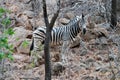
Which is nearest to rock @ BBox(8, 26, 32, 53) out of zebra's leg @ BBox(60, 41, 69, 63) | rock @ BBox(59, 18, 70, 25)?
rock @ BBox(59, 18, 70, 25)

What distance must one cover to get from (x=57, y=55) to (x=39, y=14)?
480cm

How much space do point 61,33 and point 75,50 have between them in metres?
0.82

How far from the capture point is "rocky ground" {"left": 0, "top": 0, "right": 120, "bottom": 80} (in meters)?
9.92

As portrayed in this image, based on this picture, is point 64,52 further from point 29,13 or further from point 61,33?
point 29,13

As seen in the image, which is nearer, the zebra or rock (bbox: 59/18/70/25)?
the zebra

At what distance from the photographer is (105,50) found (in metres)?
11.9

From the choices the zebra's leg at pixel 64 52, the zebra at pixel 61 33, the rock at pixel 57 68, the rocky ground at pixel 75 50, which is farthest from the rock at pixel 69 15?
the rock at pixel 57 68

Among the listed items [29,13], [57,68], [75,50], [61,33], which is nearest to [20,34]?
[61,33]

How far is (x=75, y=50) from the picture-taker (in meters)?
12.1

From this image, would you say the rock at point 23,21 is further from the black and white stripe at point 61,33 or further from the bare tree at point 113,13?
the bare tree at point 113,13

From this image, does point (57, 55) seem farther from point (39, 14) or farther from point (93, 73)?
point (39, 14)

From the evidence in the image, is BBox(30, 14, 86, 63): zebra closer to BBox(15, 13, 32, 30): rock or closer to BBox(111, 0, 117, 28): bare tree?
BBox(111, 0, 117, 28): bare tree

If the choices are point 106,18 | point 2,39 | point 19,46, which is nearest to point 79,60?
point 19,46

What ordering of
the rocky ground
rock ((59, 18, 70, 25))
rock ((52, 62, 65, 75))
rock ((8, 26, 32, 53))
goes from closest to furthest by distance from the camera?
the rocky ground < rock ((52, 62, 65, 75)) < rock ((8, 26, 32, 53)) < rock ((59, 18, 70, 25))
